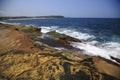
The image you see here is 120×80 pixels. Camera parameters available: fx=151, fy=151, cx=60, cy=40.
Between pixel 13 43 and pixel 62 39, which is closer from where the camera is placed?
pixel 13 43

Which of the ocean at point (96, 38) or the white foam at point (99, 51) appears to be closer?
the white foam at point (99, 51)

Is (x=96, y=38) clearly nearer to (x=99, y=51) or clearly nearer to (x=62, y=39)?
(x=62, y=39)

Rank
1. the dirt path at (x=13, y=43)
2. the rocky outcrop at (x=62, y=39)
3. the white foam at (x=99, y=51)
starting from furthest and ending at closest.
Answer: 1. the rocky outcrop at (x=62, y=39)
2. the white foam at (x=99, y=51)
3. the dirt path at (x=13, y=43)

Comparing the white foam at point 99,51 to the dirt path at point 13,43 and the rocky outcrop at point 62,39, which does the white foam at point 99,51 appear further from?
the dirt path at point 13,43

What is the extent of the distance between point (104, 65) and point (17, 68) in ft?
5.04

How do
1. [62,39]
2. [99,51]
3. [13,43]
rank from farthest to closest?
[62,39], [99,51], [13,43]

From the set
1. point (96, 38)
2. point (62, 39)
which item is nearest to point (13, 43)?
point (62, 39)

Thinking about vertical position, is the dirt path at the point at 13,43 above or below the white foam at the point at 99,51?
above

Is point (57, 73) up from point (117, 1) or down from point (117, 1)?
down

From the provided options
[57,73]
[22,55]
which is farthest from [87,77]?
[22,55]

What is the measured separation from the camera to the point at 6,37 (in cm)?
342

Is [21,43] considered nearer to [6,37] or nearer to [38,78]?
[6,37]

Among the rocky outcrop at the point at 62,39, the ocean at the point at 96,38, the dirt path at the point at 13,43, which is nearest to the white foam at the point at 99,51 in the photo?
the ocean at the point at 96,38

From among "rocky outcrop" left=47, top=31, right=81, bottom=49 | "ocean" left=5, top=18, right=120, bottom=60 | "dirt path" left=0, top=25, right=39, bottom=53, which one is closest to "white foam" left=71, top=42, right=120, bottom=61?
"ocean" left=5, top=18, right=120, bottom=60
